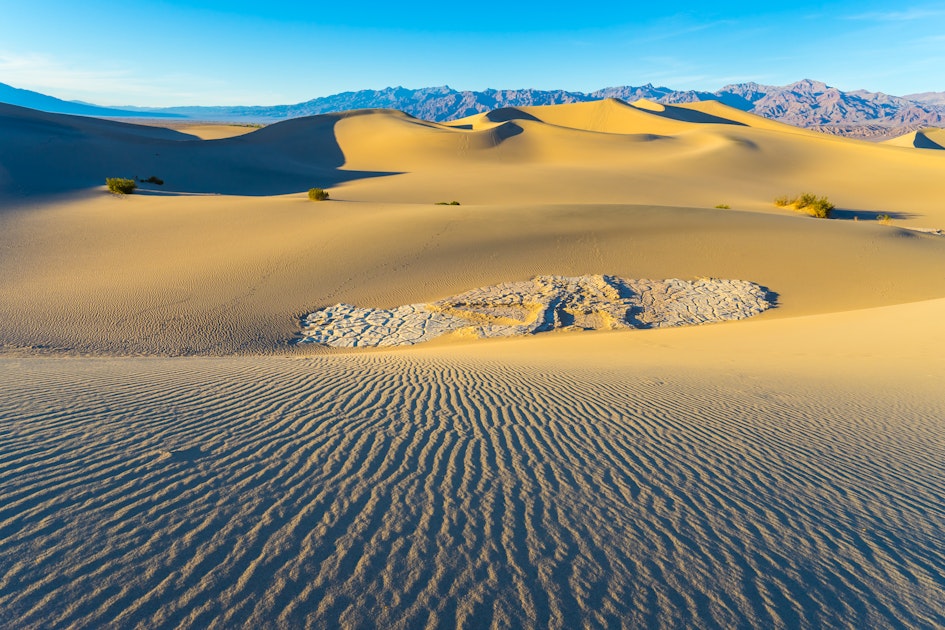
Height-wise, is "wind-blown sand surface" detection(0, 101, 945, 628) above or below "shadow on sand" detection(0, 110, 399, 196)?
below

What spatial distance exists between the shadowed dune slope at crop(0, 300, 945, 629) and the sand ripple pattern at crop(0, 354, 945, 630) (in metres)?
0.02

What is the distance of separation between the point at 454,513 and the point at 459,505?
13cm

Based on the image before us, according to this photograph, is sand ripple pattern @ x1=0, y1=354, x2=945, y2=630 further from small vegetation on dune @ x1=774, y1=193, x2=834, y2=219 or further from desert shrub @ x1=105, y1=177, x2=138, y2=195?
small vegetation on dune @ x1=774, y1=193, x2=834, y2=219

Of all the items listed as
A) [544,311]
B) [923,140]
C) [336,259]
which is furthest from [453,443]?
[923,140]

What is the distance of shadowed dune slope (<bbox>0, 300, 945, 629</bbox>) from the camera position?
2.65 m

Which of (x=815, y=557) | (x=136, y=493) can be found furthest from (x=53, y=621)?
(x=815, y=557)

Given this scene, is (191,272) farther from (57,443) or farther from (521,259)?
(57,443)

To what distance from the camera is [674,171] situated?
44.3m

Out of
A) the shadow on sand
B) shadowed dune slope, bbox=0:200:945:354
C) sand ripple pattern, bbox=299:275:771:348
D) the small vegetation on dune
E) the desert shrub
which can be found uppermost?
the shadow on sand

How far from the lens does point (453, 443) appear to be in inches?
191

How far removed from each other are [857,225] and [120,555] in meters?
27.0

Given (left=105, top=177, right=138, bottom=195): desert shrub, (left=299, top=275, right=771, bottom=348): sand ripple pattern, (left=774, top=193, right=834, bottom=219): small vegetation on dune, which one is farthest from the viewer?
(left=774, top=193, right=834, bottom=219): small vegetation on dune

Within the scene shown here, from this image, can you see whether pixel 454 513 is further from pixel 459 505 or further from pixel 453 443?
pixel 453 443

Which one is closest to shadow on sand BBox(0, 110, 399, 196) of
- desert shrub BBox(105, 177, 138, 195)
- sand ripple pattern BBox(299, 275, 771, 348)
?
desert shrub BBox(105, 177, 138, 195)
